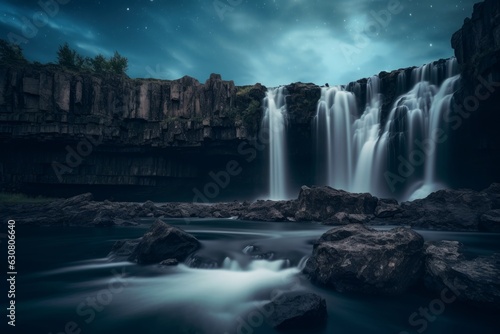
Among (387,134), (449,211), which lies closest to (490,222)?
(449,211)

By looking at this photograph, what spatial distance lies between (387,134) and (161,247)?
89.9ft

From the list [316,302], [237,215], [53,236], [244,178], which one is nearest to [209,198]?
[244,178]

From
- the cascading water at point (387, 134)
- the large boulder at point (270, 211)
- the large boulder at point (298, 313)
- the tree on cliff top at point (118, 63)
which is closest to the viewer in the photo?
the large boulder at point (298, 313)

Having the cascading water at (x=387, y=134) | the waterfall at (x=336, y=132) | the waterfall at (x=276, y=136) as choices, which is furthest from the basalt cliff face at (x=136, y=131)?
the cascading water at (x=387, y=134)

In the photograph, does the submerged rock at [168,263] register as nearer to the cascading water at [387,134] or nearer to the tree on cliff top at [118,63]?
the cascading water at [387,134]

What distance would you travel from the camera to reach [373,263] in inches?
234

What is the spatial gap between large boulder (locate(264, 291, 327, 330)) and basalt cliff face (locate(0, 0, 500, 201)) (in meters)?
29.6

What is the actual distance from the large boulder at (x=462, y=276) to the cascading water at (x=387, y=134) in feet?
74.7

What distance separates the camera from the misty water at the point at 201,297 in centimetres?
498

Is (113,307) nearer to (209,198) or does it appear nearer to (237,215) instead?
(237,215)

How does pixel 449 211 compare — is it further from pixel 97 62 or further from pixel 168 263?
pixel 97 62

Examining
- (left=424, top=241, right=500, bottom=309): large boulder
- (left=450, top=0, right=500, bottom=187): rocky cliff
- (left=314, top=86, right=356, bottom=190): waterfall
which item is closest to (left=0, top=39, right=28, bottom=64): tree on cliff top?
(left=314, top=86, right=356, bottom=190): waterfall

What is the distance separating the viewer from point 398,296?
5.91 meters

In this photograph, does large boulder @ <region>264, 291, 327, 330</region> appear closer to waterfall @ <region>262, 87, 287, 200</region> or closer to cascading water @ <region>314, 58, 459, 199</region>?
cascading water @ <region>314, 58, 459, 199</region>
